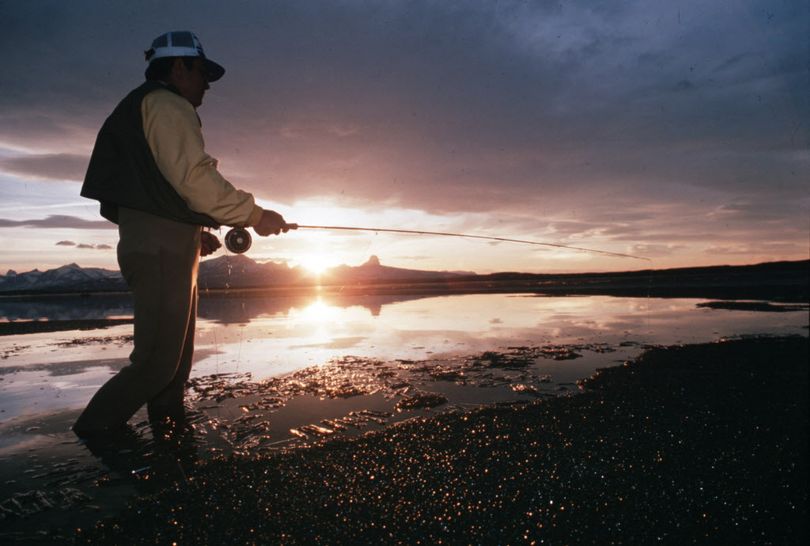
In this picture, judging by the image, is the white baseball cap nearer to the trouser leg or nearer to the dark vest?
the dark vest

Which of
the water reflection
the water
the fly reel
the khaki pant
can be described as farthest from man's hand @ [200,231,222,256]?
the water reflection

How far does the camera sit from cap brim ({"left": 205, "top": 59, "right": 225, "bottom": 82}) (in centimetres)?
363

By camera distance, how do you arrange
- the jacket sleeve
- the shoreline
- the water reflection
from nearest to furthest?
the shoreline, the jacket sleeve, the water reflection

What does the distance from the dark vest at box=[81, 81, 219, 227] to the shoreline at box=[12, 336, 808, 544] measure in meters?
1.80

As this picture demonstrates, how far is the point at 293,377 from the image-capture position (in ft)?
15.8

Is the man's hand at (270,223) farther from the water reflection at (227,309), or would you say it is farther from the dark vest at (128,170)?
the water reflection at (227,309)

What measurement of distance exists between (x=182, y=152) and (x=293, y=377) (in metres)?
2.69

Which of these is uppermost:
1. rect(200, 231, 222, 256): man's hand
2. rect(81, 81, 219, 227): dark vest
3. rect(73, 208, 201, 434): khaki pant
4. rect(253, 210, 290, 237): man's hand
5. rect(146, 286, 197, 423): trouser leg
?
rect(81, 81, 219, 227): dark vest

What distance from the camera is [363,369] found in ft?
16.9

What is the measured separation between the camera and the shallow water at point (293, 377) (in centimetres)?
265

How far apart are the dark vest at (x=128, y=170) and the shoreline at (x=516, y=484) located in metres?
1.80

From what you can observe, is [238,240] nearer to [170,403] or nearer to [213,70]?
[213,70]

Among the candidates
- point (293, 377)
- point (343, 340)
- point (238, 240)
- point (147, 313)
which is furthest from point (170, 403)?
point (343, 340)

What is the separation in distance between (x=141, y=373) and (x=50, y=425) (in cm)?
111
